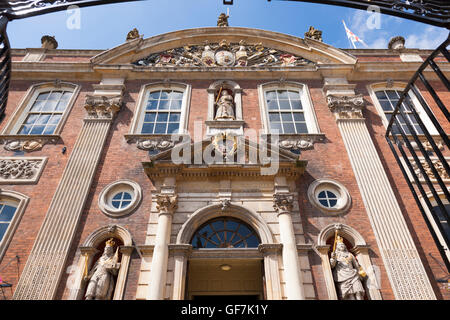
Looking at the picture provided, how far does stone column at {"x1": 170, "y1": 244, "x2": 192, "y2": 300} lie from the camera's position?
744cm

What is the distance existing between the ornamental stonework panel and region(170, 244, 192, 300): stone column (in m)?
5.08

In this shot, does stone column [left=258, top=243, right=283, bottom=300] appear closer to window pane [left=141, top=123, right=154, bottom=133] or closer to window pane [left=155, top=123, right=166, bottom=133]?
window pane [left=155, top=123, right=166, bottom=133]

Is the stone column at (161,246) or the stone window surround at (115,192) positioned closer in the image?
the stone column at (161,246)

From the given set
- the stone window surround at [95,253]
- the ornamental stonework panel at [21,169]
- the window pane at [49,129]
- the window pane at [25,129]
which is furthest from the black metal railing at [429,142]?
the window pane at [25,129]

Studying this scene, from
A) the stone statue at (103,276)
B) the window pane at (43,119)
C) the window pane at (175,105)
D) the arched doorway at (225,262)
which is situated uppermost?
the window pane at (175,105)

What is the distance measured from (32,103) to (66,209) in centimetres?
608

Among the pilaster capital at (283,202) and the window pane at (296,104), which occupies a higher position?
the window pane at (296,104)

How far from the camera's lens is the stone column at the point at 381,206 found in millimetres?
7680

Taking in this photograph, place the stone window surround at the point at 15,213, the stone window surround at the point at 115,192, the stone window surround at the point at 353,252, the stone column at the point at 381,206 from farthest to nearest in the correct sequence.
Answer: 1. the stone window surround at the point at 115,192
2. the stone window surround at the point at 15,213
3. the stone column at the point at 381,206
4. the stone window surround at the point at 353,252

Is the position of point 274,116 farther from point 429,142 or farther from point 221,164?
point 429,142

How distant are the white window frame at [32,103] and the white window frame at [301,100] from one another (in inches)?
287

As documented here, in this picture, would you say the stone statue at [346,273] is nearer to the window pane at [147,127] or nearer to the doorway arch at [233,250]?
the doorway arch at [233,250]
